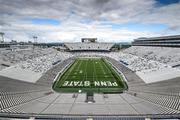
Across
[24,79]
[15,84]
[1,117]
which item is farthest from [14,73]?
[1,117]

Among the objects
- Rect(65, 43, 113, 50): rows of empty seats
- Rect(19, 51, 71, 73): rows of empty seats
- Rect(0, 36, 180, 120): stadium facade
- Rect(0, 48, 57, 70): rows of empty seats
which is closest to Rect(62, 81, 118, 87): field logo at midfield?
Rect(0, 36, 180, 120): stadium facade

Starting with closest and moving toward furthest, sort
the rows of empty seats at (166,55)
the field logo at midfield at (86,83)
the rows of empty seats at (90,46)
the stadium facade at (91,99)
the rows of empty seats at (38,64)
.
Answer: the stadium facade at (91,99)
the field logo at midfield at (86,83)
the rows of empty seats at (38,64)
the rows of empty seats at (166,55)
the rows of empty seats at (90,46)

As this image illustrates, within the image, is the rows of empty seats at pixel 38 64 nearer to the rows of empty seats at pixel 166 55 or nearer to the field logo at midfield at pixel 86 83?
the field logo at midfield at pixel 86 83

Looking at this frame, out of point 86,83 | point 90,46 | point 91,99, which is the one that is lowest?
point 86,83

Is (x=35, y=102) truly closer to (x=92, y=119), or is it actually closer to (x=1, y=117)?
(x=1, y=117)

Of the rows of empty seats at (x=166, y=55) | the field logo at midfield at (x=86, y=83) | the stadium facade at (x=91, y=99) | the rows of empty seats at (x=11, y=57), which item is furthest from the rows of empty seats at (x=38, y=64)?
the rows of empty seats at (x=166, y=55)

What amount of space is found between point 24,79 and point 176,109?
28759 mm

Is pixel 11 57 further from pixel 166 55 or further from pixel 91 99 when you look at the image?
pixel 166 55

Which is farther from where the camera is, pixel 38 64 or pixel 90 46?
pixel 90 46

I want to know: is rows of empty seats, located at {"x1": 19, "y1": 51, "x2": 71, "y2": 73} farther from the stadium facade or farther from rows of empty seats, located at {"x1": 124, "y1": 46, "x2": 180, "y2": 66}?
rows of empty seats, located at {"x1": 124, "y1": 46, "x2": 180, "y2": 66}

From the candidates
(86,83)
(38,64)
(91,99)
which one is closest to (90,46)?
(38,64)

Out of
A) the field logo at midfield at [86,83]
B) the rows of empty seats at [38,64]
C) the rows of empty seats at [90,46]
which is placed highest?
the rows of empty seats at [90,46]

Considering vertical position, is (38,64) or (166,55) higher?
(166,55)

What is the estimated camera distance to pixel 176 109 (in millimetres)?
26719
